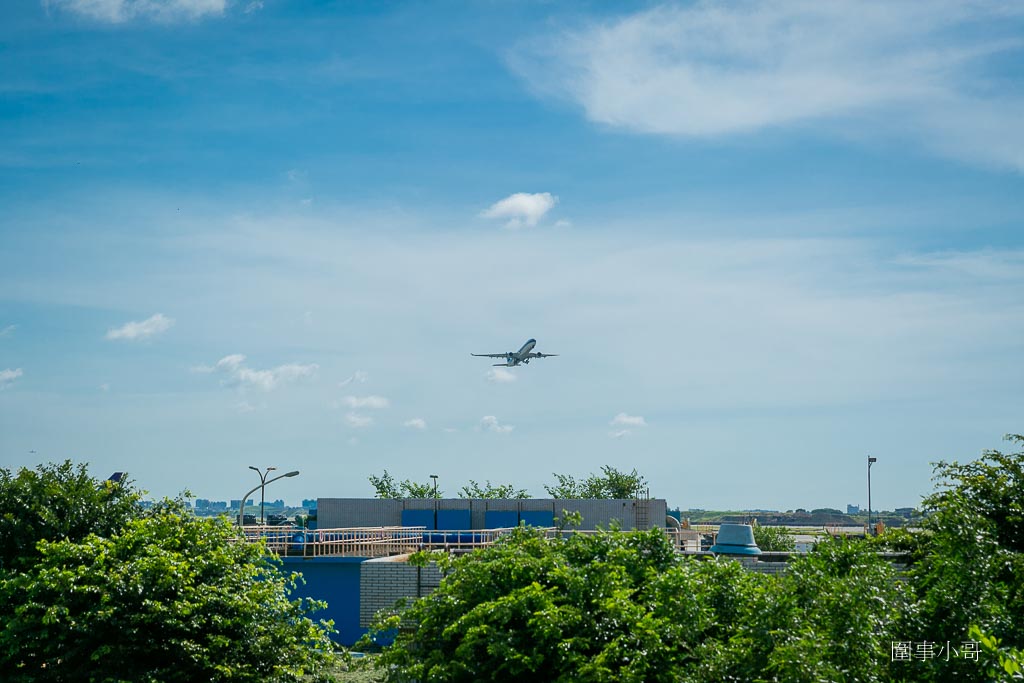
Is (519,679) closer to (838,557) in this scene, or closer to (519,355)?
(838,557)

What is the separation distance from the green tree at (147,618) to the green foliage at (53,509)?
0.56 m

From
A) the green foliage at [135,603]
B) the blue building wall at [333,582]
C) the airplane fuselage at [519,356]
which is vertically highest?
the airplane fuselage at [519,356]

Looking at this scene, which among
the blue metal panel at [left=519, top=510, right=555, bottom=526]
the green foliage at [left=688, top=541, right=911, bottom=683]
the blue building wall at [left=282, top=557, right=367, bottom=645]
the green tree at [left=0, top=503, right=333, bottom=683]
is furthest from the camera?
the blue metal panel at [left=519, top=510, right=555, bottom=526]

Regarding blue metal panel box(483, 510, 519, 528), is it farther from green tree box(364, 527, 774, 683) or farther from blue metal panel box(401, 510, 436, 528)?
green tree box(364, 527, 774, 683)

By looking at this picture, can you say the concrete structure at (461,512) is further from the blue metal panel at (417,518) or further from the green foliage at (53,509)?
the green foliage at (53,509)

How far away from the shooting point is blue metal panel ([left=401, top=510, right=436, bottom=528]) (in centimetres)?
5353

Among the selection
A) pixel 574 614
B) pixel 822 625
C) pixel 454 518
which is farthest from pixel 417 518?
pixel 822 625

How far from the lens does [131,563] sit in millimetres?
15844

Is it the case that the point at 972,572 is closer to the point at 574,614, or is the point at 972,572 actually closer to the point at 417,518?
the point at 574,614

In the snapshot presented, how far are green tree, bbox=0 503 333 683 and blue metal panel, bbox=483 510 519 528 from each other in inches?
1456

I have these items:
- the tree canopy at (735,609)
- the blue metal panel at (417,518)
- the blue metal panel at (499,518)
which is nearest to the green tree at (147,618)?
the tree canopy at (735,609)

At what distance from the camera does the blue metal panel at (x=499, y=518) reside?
5372cm

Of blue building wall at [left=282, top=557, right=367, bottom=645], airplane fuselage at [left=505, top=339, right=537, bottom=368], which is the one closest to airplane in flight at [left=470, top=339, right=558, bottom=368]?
airplane fuselage at [left=505, top=339, right=537, bottom=368]

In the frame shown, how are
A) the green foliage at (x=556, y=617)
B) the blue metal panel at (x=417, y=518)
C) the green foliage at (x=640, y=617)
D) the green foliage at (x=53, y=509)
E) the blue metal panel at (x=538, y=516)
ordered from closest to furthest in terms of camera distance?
the green foliage at (x=640, y=617) < the green foliage at (x=556, y=617) < the green foliage at (x=53, y=509) < the blue metal panel at (x=538, y=516) < the blue metal panel at (x=417, y=518)
